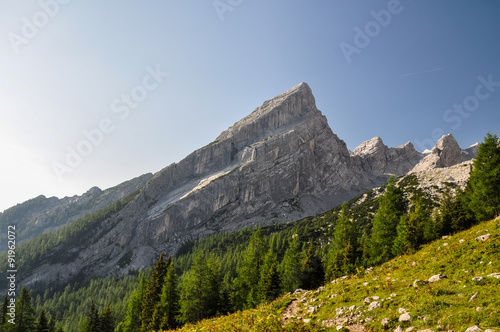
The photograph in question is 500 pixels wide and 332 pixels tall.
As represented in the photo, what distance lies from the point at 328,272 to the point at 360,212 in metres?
90.9

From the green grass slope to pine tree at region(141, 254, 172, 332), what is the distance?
27.3m

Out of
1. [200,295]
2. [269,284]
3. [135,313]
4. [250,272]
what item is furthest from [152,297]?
[269,284]

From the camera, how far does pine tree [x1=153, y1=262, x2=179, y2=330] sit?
3419 centimetres

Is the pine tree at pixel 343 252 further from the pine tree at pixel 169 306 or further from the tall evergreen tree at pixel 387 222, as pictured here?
the pine tree at pixel 169 306

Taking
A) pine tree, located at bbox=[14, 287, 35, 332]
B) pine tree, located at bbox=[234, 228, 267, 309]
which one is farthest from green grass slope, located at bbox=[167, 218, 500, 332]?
→ pine tree, located at bbox=[14, 287, 35, 332]

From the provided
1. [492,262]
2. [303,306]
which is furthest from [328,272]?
[492,262]

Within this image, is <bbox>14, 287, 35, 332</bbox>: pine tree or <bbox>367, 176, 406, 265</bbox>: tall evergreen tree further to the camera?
<bbox>14, 287, 35, 332</bbox>: pine tree

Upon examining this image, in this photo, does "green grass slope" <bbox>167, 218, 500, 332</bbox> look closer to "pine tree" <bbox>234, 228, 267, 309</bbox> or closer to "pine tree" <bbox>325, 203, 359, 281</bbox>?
"pine tree" <bbox>234, 228, 267, 309</bbox>

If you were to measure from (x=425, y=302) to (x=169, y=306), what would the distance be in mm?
34771

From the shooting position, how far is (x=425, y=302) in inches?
417

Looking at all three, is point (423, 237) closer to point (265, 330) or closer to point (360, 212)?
point (265, 330)

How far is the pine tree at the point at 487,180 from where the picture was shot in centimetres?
2769

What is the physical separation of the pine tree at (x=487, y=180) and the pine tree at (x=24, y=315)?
6965 centimetres

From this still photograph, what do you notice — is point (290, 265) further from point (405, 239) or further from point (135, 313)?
point (135, 313)
